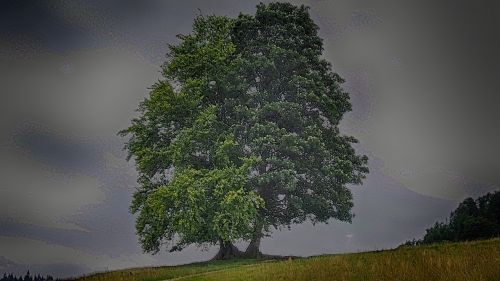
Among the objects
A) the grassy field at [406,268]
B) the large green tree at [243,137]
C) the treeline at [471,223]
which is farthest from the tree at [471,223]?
the grassy field at [406,268]

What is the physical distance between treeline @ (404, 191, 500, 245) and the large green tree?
15970 mm

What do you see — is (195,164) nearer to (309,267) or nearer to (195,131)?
(195,131)

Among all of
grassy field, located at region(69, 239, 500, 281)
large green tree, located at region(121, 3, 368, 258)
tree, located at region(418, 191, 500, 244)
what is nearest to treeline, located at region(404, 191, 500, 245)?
tree, located at region(418, 191, 500, 244)

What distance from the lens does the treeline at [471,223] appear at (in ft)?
165

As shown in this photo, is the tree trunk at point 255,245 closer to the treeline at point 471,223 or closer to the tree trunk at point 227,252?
the tree trunk at point 227,252

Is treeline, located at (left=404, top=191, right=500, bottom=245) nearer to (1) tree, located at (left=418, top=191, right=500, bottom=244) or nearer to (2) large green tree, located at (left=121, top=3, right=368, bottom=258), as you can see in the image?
(1) tree, located at (left=418, top=191, right=500, bottom=244)

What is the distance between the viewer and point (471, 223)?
52062 millimetres

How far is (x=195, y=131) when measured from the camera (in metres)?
33.2

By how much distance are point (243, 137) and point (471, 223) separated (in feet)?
97.2

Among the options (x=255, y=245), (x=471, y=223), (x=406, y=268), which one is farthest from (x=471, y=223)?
(x=406, y=268)

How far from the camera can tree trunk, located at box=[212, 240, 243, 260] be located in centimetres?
3562

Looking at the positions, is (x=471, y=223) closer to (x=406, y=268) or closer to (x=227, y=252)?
(x=227, y=252)

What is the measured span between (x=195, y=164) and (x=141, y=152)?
3721 millimetres

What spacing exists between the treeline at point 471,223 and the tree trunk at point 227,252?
1865 centimetres
